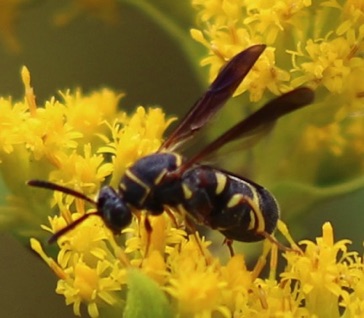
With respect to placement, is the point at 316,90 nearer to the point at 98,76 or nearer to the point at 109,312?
the point at 109,312

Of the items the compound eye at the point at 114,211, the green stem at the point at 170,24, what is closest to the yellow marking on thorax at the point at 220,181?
the compound eye at the point at 114,211

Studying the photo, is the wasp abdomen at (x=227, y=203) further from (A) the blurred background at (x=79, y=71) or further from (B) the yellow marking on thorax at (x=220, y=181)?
(A) the blurred background at (x=79, y=71)

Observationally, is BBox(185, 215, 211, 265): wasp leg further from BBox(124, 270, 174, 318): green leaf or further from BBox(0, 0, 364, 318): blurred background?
BBox(0, 0, 364, 318): blurred background

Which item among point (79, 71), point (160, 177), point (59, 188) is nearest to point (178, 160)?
point (160, 177)

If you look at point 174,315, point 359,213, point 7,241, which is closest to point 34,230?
point 174,315

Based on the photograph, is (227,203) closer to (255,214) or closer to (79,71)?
(255,214)

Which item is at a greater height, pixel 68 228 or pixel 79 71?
pixel 68 228

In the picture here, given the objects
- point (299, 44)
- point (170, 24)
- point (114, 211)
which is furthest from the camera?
point (170, 24)
